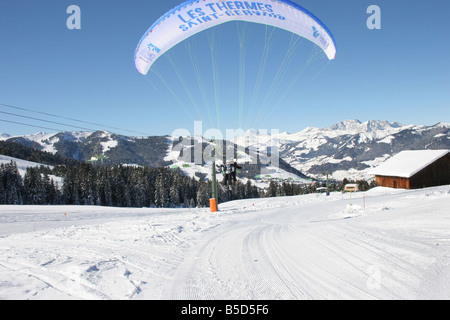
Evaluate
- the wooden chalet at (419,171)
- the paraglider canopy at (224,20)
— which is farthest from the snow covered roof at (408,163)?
the paraglider canopy at (224,20)

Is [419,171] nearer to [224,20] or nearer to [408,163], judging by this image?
[408,163]

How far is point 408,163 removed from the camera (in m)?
35.3

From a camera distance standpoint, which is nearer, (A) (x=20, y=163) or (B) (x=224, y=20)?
(B) (x=224, y=20)

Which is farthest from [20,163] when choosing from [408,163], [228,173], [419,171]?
[419,171]

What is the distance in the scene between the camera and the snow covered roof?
3334 centimetres

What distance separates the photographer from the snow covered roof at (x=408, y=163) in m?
33.3

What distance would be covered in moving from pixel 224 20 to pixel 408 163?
35586 millimetres

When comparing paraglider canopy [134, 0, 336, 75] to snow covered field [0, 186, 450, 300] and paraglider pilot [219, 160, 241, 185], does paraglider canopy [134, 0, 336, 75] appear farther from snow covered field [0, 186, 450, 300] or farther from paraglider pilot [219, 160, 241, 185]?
snow covered field [0, 186, 450, 300]

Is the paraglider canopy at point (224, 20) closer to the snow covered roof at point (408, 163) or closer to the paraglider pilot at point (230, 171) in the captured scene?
the paraglider pilot at point (230, 171)

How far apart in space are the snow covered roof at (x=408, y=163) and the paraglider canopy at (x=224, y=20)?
28.8 metres
